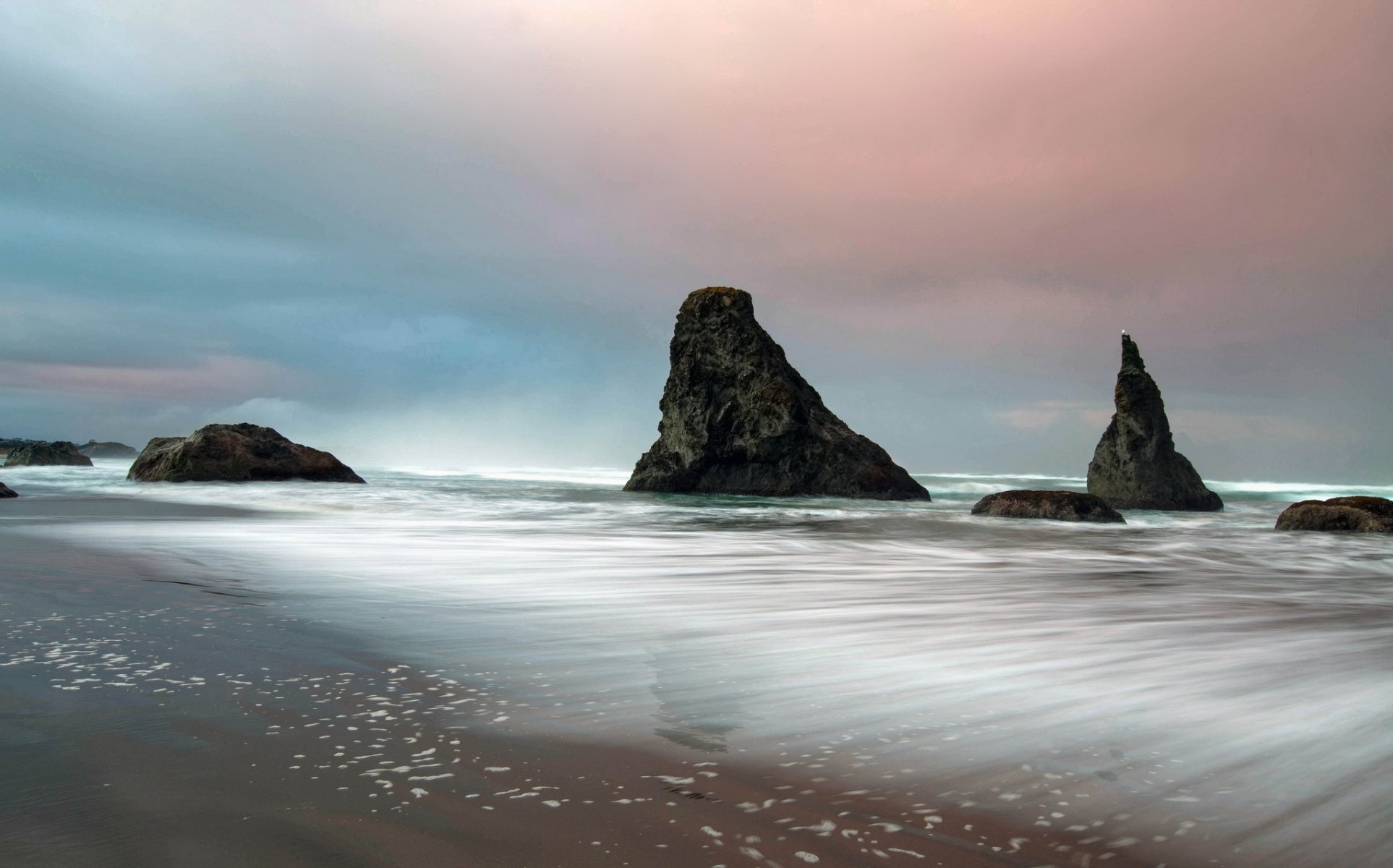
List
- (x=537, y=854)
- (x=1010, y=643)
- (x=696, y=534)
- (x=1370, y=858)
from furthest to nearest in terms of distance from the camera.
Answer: (x=696, y=534), (x=1010, y=643), (x=1370, y=858), (x=537, y=854)

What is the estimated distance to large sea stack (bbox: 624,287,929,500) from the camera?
76.8 ft

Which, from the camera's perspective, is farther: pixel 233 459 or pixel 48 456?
pixel 48 456

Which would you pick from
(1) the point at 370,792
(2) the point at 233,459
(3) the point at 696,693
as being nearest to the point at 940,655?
(3) the point at 696,693

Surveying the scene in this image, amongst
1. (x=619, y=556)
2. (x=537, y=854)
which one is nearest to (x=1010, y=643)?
(x=537, y=854)

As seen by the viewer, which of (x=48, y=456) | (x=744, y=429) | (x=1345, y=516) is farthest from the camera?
(x=48, y=456)

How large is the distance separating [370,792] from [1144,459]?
78.0 feet

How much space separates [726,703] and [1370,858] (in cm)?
167

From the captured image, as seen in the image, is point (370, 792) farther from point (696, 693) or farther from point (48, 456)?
point (48, 456)

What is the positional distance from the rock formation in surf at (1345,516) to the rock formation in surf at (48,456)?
41.4 m

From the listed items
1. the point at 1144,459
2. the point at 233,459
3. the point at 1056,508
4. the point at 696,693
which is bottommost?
the point at 696,693

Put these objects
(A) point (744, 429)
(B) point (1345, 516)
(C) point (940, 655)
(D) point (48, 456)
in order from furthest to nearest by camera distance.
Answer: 1. (D) point (48, 456)
2. (A) point (744, 429)
3. (B) point (1345, 516)
4. (C) point (940, 655)

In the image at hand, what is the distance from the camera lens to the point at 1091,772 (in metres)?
2.08

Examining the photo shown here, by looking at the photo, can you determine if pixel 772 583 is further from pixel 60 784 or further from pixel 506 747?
pixel 60 784

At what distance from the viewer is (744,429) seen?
24125mm
